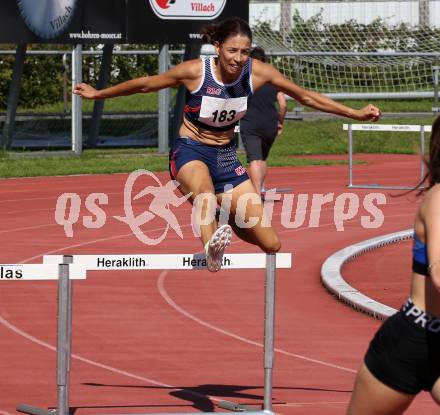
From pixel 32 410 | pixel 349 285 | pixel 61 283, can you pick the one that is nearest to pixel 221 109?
pixel 61 283

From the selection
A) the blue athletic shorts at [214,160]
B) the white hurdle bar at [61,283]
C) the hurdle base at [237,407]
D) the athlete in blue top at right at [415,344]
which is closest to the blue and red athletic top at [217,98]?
the blue athletic shorts at [214,160]

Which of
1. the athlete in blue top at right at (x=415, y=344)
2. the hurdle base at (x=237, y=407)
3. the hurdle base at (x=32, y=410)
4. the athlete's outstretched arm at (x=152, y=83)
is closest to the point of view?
the athlete in blue top at right at (x=415, y=344)

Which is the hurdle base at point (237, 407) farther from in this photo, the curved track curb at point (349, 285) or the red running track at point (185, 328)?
the curved track curb at point (349, 285)

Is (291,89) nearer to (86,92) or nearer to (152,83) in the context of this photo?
(152,83)

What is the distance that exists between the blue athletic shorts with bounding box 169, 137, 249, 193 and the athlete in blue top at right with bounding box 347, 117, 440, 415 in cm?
379

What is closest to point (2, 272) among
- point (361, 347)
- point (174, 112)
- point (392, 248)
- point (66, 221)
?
point (361, 347)

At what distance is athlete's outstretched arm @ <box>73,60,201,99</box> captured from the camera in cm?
904

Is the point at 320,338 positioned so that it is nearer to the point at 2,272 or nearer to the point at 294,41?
the point at 2,272

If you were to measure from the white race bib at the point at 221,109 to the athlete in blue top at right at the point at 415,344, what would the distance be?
12.0ft

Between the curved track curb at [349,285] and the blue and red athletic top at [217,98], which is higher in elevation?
the blue and red athletic top at [217,98]

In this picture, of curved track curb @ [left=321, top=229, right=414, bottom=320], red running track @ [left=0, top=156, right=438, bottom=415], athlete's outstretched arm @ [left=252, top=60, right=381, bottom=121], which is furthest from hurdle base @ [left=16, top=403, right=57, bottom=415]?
curved track curb @ [left=321, top=229, right=414, bottom=320]

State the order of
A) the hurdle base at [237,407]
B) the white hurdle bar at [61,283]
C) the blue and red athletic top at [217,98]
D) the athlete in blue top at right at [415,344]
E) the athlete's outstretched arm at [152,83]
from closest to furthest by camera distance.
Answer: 1. the athlete in blue top at right at [415,344]
2. the white hurdle bar at [61,283]
3. the hurdle base at [237,407]
4. the athlete's outstretched arm at [152,83]
5. the blue and red athletic top at [217,98]

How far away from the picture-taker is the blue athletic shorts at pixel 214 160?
9.34m

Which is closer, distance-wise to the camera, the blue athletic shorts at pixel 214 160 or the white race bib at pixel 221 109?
the white race bib at pixel 221 109
